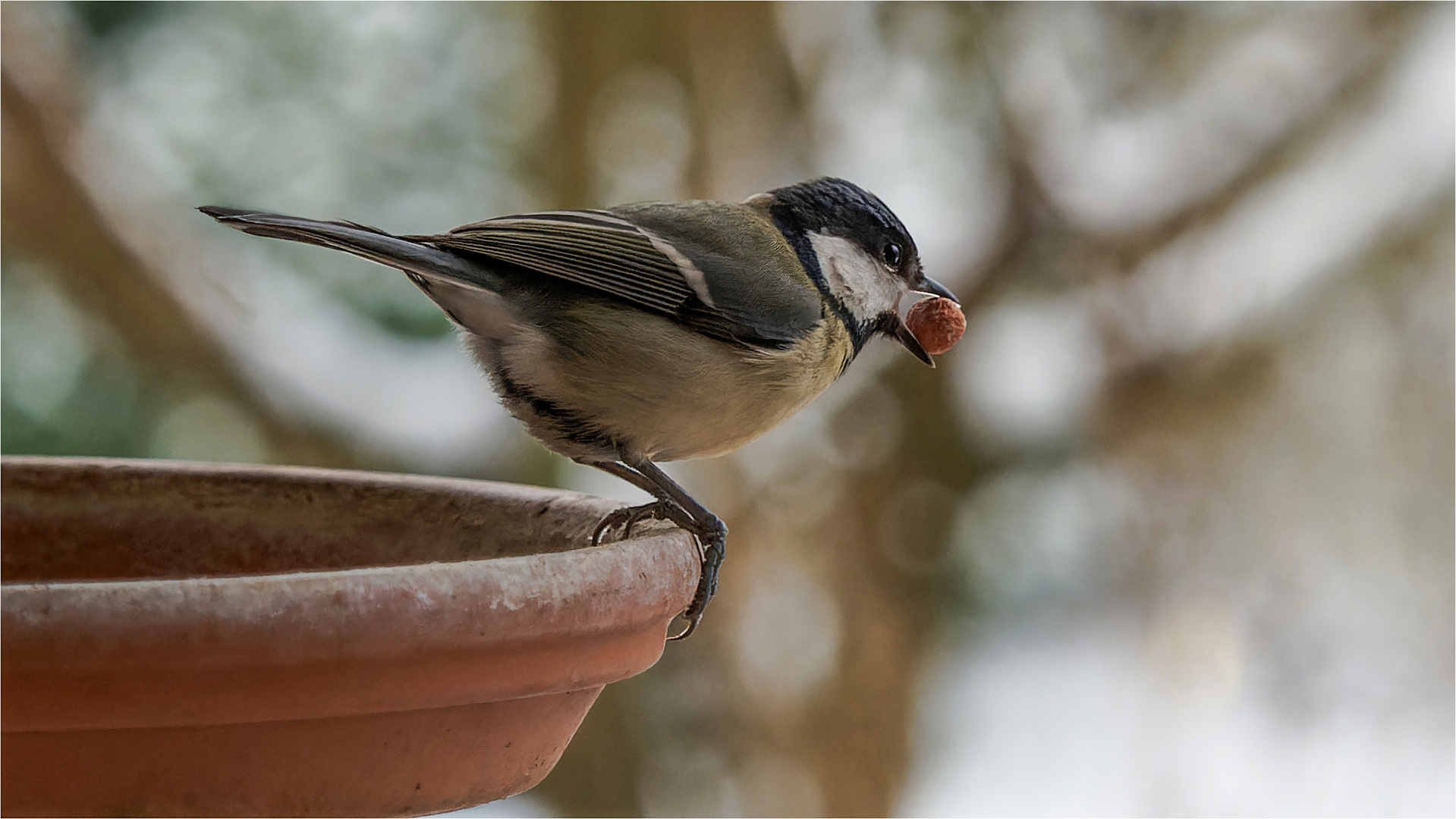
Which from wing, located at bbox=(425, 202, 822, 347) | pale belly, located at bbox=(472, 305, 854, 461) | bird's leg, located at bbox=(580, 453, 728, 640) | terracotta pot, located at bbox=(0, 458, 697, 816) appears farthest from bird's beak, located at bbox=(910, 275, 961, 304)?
terracotta pot, located at bbox=(0, 458, 697, 816)

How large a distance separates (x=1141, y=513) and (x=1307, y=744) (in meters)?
0.70

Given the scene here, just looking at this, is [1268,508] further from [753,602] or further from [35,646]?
[35,646]

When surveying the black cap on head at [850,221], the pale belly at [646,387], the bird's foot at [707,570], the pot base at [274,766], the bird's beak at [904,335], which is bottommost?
the pot base at [274,766]

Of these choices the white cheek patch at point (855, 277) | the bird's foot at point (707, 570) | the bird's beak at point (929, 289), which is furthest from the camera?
the bird's beak at point (929, 289)

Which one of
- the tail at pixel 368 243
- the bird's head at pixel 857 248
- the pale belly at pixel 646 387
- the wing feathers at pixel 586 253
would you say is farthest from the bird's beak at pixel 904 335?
the tail at pixel 368 243

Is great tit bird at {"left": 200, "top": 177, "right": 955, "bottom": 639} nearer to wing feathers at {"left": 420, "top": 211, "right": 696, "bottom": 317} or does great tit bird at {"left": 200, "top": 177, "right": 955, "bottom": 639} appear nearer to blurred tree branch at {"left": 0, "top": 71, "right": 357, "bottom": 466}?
wing feathers at {"left": 420, "top": 211, "right": 696, "bottom": 317}

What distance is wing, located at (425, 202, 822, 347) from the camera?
67.6 inches

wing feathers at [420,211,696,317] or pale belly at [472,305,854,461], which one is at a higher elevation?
wing feathers at [420,211,696,317]

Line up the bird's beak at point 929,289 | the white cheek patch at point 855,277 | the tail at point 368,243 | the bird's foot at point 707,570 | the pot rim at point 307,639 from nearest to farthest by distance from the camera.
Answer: the pot rim at point 307,639, the tail at point 368,243, the bird's foot at point 707,570, the white cheek patch at point 855,277, the bird's beak at point 929,289

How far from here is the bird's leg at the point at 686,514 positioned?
5.32 ft

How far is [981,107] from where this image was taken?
3.36 meters

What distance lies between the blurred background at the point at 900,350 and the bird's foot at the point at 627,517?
147cm

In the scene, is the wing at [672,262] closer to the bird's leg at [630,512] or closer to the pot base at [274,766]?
the bird's leg at [630,512]

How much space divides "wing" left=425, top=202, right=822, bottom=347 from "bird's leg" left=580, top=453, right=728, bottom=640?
0.74ft
